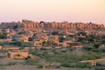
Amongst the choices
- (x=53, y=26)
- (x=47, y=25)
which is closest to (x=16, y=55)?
(x=53, y=26)

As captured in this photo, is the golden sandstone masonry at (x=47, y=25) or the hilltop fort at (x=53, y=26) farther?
the hilltop fort at (x=53, y=26)

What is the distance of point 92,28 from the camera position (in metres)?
114

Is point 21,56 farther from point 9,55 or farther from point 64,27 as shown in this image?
point 64,27

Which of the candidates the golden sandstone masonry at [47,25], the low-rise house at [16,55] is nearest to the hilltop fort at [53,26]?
the golden sandstone masonry at [47,25]

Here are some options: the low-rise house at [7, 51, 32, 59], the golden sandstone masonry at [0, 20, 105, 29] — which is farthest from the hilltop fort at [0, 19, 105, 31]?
the low-rise house at [7, 51, 32, 59]

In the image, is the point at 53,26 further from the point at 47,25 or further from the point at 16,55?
the point at 16,55

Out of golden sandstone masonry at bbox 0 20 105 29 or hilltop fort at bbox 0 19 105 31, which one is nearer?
golden sandstone masonry at bbox 0 20 105 29

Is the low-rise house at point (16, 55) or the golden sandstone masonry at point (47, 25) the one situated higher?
the golden sandstone masonry at point (47, 25)

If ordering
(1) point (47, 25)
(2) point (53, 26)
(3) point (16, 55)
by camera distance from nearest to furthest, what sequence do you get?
(3) point (16, 55)
(2) point (53, 26)
(1) point (47, 25)

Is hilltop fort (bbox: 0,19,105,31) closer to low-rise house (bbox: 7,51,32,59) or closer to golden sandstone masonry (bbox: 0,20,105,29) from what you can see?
golden sandstone masonry (bbox: 0,20,105,29)

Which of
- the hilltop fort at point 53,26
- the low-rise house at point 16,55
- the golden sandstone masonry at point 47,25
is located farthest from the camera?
the hilltop fort at point 53,26

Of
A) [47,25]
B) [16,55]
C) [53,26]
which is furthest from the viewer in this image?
[47,25]

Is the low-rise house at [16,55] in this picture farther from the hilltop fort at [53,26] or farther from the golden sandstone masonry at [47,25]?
the golden sandstone masonry at [47,25]

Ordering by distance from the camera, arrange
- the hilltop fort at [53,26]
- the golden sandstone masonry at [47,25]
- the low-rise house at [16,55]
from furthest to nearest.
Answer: the hilltop fort at [53,26] < the golden sandstone masonry at [47,25] < the low-rise house at [16,55]
